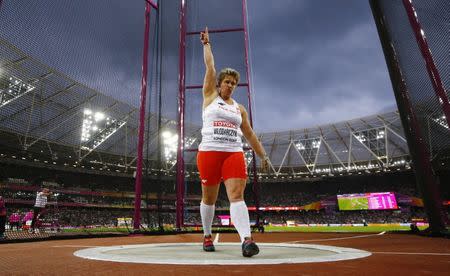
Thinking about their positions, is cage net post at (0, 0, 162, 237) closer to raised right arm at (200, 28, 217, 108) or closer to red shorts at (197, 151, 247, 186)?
raised right arm at (200, 28, 217, 108)

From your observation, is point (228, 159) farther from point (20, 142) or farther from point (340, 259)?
point (20, 142)

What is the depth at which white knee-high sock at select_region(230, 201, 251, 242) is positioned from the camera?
9.01ft

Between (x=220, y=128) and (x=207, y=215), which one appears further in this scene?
(x=207, y=215)

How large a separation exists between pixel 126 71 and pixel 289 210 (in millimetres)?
39549

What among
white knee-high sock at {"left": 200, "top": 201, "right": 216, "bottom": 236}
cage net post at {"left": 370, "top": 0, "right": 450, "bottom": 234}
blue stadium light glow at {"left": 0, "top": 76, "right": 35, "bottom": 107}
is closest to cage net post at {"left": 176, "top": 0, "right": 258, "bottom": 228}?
cage net post at {"left": 370, "top": 0, "right": 450, "bottom": 234}

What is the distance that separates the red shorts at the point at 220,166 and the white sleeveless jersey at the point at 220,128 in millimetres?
60

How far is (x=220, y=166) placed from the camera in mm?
3119

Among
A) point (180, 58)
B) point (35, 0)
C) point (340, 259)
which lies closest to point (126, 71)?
point (180, 58)

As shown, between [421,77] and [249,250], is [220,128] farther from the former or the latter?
Answer: [421,77]

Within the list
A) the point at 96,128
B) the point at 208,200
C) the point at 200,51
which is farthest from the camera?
the point at 96,128

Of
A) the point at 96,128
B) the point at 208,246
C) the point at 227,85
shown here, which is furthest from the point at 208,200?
the point at 96,128

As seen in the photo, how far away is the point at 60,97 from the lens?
29.9 m

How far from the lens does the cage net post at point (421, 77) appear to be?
15.2 ft

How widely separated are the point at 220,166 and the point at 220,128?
401 millimetres
